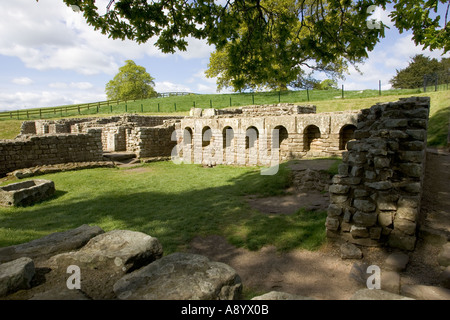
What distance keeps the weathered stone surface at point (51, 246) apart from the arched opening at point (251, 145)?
465 inches

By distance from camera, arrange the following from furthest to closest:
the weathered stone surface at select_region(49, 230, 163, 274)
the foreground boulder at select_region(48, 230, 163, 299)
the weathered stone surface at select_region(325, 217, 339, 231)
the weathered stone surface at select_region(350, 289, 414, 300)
Result: the weathered stone surface at select_region(325, 217, 339, 231) < the weathered stone surface at select_region(49, 230, 163, 274) < the foreground boulder at select_region(48, 230, 163, 299) < the weathered stone surface at select_region(350, 289, 414, 300)

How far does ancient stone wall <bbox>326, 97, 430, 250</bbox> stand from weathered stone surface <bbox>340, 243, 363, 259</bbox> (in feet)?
0.52

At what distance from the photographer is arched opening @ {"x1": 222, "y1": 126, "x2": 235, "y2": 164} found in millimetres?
15312

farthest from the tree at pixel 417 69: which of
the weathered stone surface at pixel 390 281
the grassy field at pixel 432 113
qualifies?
the weathered stone surface at pixel 390 281

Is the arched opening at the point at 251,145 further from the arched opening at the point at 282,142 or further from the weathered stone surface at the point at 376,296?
the weathered stone surface at the point at 376,296

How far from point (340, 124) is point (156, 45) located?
28.3 feet

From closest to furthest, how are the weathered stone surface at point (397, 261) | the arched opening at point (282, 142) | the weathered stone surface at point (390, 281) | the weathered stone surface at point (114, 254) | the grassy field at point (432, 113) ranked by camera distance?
1. the weathered stone surface at point (114, 254)
2. the weathered stone surface at point (390, 281)
3. the weathered stone surface at point (397, 261)
4. the arched opening at point (282, 142)
5. the grassy field at point (432, 113)

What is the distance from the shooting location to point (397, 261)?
4051mm

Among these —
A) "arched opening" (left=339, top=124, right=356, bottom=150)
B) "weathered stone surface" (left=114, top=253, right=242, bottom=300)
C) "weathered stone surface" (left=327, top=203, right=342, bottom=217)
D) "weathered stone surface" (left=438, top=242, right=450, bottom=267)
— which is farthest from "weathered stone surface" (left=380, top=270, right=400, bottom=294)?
"arched opening" (left=339, top=124, right=356, bottom=150)

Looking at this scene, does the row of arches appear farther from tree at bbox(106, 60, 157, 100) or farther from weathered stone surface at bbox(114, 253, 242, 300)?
tree at bbox(106, 60, 157, 100)

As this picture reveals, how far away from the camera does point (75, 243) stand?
2824 mm

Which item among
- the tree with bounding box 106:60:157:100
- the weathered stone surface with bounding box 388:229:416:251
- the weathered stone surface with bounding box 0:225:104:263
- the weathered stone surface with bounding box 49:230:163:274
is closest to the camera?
the weathered stone surface with bounding box 49:230:163:274

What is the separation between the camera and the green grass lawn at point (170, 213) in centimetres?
557

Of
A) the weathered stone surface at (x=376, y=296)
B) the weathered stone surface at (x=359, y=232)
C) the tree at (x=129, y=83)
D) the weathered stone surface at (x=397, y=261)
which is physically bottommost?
the weathered stone surface at (x=397, y=261)
